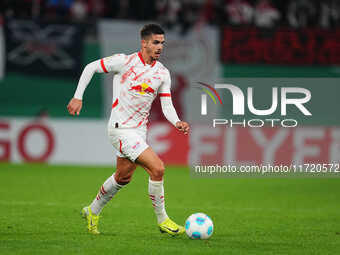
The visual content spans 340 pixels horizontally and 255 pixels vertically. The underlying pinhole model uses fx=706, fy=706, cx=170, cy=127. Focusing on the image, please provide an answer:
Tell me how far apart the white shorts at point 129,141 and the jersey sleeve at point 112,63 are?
1.99ft

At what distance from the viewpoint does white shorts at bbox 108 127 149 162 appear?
6906 millimetres

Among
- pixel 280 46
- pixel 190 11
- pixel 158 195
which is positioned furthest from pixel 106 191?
pixel 190 11

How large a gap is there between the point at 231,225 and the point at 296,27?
30.9 feet

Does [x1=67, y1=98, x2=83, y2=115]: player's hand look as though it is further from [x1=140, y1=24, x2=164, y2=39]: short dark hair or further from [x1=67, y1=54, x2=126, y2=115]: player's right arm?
[x1=140, y1=24, x2=164, y2=39]: short dark hair

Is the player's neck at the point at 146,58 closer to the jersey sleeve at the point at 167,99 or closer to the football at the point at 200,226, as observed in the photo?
the jersey sleeve at the point at 167,99

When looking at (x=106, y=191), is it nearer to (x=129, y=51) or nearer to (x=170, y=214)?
(x=170, y=214)

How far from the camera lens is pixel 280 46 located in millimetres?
16625

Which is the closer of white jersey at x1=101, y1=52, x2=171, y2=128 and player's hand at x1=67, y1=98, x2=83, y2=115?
player's hand at x1=67, y1=98, x2=83, y2=115

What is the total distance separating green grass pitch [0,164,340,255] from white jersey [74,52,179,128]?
1.19 m

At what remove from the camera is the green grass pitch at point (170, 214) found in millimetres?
6480

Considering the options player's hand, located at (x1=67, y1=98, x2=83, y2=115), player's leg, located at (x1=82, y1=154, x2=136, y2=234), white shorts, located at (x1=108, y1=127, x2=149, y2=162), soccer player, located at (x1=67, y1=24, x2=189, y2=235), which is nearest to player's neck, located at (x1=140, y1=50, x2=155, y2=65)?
soccer player, located at (x1=67, y1=24, x2=189, y2=235)

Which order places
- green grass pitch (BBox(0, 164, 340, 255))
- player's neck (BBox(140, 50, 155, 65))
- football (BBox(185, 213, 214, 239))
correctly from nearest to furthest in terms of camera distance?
green grass pitch (BBox(0, 164, 340, 255)), football (BBox(185, 213, 214, 239)), player's neck (BBox(140, 50, 155, 65))

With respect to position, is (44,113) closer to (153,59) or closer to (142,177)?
(142,177)

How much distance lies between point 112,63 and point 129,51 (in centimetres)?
908
